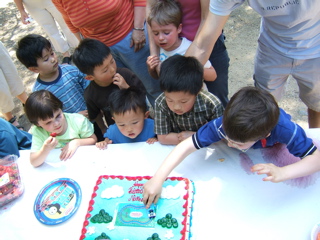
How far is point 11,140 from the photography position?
1574mm

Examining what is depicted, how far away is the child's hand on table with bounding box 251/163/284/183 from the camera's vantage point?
95cm

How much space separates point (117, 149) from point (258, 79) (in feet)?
3.15

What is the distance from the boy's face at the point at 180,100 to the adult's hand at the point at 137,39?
0.69 metres

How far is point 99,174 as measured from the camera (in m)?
1.27

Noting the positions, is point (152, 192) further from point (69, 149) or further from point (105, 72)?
point (105, 72)

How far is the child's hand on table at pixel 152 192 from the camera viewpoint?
3.46 ft

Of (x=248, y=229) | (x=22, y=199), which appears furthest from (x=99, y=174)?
(x=248, y=229)

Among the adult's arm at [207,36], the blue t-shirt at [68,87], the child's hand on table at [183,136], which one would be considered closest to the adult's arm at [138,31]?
the blue t-shirt at [68,87]

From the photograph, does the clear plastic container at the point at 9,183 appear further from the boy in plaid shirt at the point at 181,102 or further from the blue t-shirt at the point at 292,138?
the blue t-shirt at the point at 292,138

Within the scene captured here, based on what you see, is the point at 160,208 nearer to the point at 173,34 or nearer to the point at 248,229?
the point at 248,229

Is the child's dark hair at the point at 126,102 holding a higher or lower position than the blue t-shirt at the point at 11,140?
higher

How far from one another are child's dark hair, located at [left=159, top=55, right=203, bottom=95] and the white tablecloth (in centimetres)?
30

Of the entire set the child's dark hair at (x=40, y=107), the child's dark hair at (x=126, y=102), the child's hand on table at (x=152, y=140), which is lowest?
the child's hand on table at (x=152, y=140)

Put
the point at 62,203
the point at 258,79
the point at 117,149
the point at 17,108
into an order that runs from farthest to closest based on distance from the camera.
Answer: the point at 17,108
the point at 258,79
the point at 117,149
the point at 62,203
